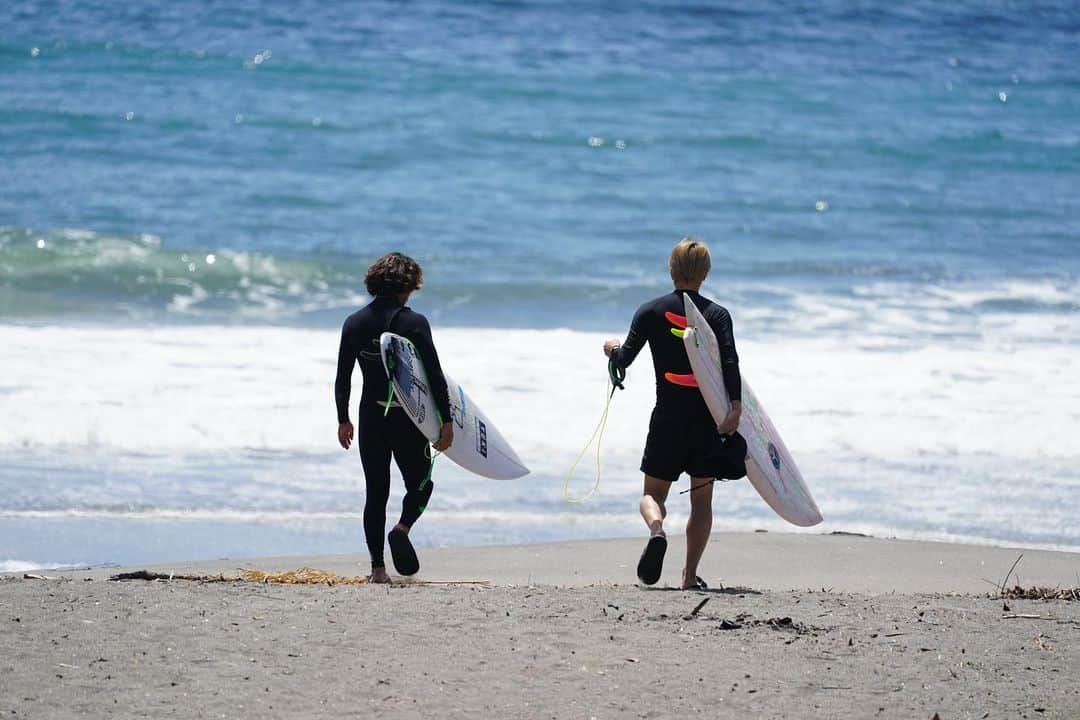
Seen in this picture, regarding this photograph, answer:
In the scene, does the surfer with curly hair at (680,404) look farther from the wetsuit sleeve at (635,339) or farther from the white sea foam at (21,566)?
the white sea foam at (21,566)

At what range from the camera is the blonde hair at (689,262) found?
205 inches

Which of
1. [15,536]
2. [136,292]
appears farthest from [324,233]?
[15,536]

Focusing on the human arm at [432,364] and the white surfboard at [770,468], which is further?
the white surfboard at [770,468]

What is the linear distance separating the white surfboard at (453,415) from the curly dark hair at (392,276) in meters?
0.19

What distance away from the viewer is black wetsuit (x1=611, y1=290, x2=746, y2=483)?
5.23m

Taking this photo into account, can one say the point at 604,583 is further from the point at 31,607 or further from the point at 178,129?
the point at 178,129

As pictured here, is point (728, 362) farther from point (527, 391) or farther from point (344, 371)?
point (527, 391)

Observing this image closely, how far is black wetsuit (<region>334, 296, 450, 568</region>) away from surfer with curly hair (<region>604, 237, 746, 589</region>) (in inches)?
29.7

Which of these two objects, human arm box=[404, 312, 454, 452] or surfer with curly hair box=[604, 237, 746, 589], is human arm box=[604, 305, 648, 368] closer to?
surfer with curly hair box=[604, 237, 746, 589]

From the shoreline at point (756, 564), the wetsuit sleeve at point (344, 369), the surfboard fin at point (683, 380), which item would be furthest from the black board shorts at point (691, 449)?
the wetsuit sleeve at point (344, 369)

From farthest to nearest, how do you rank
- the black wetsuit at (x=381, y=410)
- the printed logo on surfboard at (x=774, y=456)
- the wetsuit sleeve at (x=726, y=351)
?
the printed logo on surfboard at (x=774, y=456) → the black wetsuit at (x=381, y=410) → the wetsuit sleeve at (x=726, y=351)

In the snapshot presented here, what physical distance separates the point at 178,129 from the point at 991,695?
59.5 feet

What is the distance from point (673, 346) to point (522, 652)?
1467mm

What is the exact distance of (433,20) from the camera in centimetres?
2623
